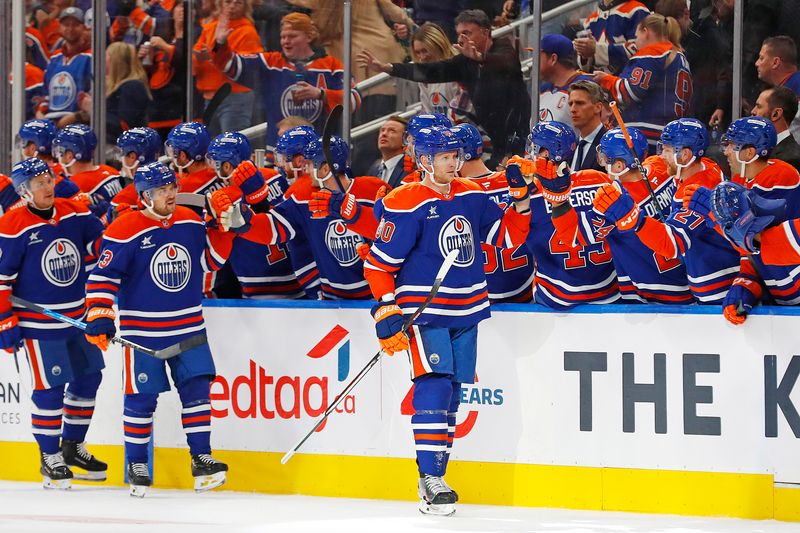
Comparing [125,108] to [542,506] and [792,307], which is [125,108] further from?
[792,307]

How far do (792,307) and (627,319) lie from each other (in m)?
0.63

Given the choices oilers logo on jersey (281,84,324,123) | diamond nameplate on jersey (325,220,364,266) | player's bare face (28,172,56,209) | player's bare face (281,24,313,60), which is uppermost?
player's bare face (281,24,313,60)

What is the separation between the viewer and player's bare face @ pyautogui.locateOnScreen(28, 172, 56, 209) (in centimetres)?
609

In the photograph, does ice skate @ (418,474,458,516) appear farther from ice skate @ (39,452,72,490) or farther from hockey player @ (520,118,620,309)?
ice skate @ (39,452,72,490)

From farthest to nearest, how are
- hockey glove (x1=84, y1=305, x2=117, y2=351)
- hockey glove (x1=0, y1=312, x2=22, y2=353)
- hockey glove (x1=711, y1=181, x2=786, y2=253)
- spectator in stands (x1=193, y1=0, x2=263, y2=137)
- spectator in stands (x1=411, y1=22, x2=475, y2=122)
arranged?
spectator in stands (x1=193, y1=0, x2=263, y2=137) → spectator in stands (x1=411, y1=22, x2=475, y2=122) → hockey glove (x1=0, y1=312, x2=22, y2=353) → hockey glove (x1=84, y1=305, x2=117, y2=351) → hockey glove (x1=711, y1=181, x2=786, y2=253)

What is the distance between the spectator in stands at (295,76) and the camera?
7.80m

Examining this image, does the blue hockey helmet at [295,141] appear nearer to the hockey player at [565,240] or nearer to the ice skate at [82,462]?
the hockey player at [565,240]

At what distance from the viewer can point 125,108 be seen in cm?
859

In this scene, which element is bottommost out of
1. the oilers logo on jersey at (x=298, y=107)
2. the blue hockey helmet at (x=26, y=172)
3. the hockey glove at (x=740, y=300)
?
the hockey glove at (x=740, y=300)

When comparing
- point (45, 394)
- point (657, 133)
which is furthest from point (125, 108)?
point (657, 133)

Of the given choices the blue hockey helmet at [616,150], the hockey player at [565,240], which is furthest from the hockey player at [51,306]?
the blue hockey helmet at [616,150]

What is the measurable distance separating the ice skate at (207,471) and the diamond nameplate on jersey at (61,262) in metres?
1.03

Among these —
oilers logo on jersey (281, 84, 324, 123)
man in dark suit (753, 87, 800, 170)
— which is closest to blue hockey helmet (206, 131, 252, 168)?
oilers logo on jersey (281, 84, 324, 123)

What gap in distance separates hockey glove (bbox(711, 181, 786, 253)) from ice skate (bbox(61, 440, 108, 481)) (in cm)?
301
